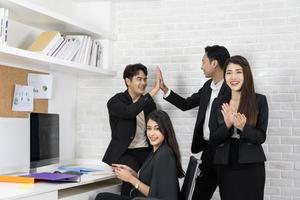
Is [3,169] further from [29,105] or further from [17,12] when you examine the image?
[17,12]

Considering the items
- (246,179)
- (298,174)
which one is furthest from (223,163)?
(298,174)

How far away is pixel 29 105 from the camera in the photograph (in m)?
3.48

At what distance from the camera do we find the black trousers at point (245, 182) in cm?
265

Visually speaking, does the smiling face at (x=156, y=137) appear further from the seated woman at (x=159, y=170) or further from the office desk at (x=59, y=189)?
the office desk at (x=59, y=189)

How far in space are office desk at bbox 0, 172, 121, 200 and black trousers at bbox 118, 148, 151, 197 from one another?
0.36 feet

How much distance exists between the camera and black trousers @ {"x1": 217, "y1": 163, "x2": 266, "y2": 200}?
2.65 m

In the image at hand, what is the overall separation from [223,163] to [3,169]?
1.63 metres

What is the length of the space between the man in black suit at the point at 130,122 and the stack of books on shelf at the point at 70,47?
0.43 metres

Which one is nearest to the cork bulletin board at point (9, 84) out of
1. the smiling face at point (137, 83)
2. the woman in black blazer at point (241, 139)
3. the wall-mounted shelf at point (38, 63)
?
the wall-mounted shelf at point (38, 63)

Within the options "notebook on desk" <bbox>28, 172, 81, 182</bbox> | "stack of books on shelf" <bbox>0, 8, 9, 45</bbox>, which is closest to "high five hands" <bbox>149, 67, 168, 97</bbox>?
"notebook on desk" <bbox>28, 172, 81, 182</bbox>

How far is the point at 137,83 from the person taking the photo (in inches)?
142

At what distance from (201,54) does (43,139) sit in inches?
62.9

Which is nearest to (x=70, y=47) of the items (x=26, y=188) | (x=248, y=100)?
(x=26, y=188)

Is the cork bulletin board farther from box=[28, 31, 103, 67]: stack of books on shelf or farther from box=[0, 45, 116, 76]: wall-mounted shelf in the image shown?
box=[28, 31, 103, 67]: stack of books on shelf
